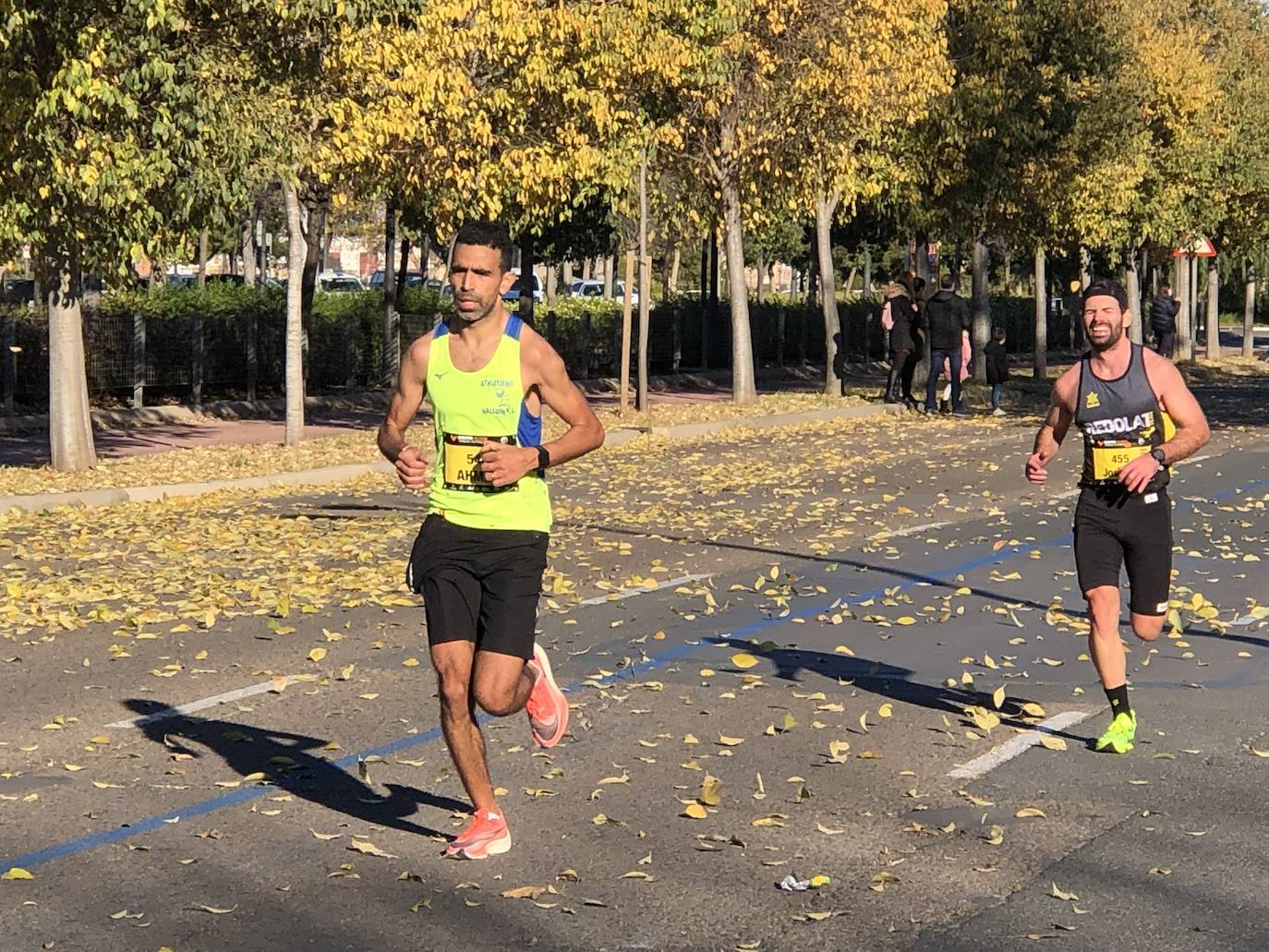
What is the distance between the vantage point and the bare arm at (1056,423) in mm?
7988

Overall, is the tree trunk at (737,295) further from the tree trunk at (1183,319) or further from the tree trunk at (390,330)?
the tree trunk at (1183,319)

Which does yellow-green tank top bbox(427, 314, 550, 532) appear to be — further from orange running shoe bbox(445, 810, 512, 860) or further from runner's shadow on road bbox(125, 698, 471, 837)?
runner's shadow on road bbox(125, 698, 471, 837)

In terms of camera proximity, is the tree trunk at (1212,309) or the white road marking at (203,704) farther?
the tree trunk at (1212,309)

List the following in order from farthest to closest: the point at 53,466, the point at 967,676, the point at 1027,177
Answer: the point at 1027,177, the point at 53,466, the point at 967,676

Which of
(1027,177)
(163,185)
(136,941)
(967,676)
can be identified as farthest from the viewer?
(1027,177)

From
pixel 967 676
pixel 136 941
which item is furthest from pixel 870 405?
pixel 136 941

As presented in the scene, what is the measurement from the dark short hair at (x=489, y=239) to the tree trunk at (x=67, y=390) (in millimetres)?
13674

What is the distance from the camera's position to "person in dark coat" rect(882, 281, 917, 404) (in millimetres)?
29953

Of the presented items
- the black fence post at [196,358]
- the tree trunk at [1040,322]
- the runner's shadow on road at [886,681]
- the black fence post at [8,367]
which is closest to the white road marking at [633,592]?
the runner's shadow on road at [886,681]

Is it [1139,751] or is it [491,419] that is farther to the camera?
[1139,751]

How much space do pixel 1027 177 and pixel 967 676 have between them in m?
25.4

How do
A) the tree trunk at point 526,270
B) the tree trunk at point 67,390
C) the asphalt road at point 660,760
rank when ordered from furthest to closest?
1. the tree trunk at point 526,270
2. the tree trunk at point 67,390
3. the asphalt road at point 660,760

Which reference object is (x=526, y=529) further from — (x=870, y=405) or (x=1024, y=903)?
(x=870, y=405)

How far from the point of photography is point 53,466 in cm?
1948
